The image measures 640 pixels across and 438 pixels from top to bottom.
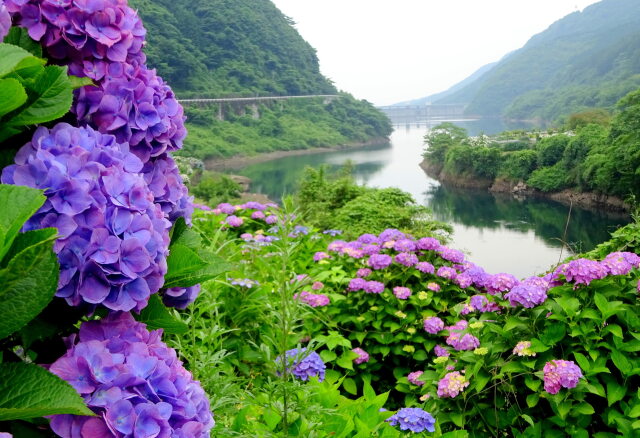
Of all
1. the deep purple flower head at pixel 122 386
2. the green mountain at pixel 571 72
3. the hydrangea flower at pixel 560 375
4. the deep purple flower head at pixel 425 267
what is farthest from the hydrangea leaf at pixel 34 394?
the green mountain at pixel 571 72

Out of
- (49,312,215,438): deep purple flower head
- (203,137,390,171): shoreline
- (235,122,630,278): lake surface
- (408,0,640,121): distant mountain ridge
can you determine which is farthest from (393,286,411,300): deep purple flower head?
(408,0,640,121): distant mountain ridge

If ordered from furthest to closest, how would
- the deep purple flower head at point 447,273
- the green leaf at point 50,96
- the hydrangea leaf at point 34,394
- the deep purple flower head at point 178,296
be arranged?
the deep purple flower head at point 447,273
the deep purple flower head at point 178,296
the green leaf at point 50,96
the hydrangea leaf at point 34,394

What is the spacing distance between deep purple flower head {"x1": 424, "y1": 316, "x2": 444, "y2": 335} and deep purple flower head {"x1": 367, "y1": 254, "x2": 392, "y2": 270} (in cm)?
44

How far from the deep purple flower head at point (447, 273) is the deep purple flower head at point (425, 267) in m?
0.05

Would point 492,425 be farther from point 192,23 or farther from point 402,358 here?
point 192,23

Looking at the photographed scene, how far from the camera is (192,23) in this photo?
68125 millimetres

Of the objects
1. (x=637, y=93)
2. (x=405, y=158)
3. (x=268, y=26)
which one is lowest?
(x=405, y=158)

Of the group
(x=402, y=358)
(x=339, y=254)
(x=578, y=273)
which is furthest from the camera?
(x=339, y=254)

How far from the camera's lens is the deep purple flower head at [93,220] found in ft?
1.88

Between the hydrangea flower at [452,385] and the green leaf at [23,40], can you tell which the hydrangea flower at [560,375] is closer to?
the hydrangea flower at [452,385]

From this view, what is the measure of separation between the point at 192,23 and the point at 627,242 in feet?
236

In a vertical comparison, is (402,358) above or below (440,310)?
below

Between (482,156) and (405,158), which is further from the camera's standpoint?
(405,158)

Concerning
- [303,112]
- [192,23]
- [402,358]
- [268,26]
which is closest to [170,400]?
[402,358]
